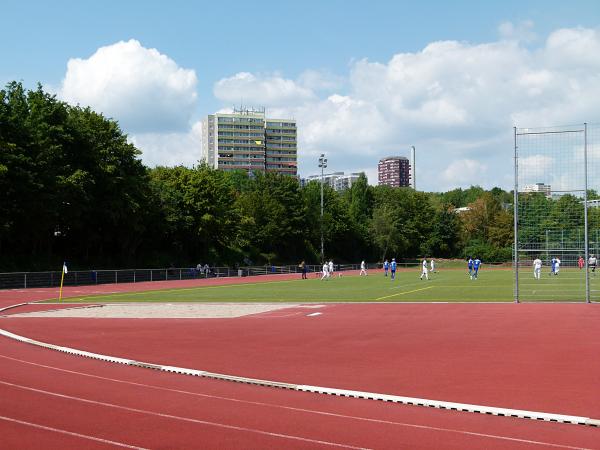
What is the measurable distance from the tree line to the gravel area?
22517 mm

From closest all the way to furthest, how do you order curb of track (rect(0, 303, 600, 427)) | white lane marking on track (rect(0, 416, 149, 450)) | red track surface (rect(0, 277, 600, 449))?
white lane marking on track (rect(0, 416, 149, 450)), red track surface (rect(0, 277, 600, 449)), curb of track (rect(0, 303, 600, 427))

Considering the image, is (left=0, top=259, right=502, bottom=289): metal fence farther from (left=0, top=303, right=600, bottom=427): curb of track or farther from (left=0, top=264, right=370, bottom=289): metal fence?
(left=0, top=303, right=600, bottom=427): curb of track

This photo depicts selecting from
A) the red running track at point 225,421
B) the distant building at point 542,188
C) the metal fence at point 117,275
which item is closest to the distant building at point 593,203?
the distant building at point 542,188

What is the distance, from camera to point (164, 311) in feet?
90.6

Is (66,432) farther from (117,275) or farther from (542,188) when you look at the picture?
(117,275)

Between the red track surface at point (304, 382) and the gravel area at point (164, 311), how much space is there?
402 cm

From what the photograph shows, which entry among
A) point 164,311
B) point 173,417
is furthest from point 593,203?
point 173,417

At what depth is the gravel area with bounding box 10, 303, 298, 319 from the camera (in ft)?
83.8

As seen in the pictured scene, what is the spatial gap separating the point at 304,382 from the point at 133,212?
57.4 metres

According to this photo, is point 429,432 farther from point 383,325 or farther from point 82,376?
point 383,325

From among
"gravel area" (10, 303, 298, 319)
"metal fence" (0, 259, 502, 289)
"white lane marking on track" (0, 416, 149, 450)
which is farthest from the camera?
"metal fence" (0, 259, 502, 289)

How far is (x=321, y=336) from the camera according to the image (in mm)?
18312

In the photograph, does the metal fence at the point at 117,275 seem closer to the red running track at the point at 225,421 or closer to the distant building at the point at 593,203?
the distant building at the point at 593,203

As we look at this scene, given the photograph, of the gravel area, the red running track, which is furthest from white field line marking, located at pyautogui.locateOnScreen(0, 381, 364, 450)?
the gravel area
